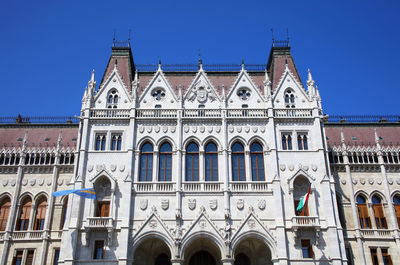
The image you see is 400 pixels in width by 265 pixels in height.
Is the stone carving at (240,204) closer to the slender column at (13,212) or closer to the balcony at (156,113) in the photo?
the balcony at (156,113)

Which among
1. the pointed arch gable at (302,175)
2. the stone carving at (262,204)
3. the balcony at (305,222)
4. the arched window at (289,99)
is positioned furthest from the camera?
the arched window at (289,99)

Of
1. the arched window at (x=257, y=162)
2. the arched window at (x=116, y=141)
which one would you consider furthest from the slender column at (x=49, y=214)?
the arched window at (x=257, y=162)

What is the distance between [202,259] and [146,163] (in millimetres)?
8993

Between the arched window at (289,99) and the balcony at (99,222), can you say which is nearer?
the balcony at (99,222)

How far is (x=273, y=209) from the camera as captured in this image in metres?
33.3

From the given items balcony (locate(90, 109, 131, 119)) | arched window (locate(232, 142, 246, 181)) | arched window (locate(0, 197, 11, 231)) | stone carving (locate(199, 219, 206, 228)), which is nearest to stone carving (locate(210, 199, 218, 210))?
stone carving (locate(199, 219, 206, 228))

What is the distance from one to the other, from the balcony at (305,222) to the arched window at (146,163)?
1187 centimetres

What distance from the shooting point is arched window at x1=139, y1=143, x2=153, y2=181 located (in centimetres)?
3483

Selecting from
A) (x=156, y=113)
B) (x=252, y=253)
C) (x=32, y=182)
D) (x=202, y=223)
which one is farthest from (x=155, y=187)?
(x=32, y=182)

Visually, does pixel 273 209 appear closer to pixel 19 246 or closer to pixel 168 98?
pixel 168 98

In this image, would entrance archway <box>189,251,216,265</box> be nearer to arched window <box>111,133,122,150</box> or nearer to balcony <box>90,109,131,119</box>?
arched window <box>111,133,122,150</box>

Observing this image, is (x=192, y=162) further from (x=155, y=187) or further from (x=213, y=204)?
(x=213, y=204)

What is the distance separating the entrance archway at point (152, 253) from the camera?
109ft

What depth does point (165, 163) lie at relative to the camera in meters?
35.4
